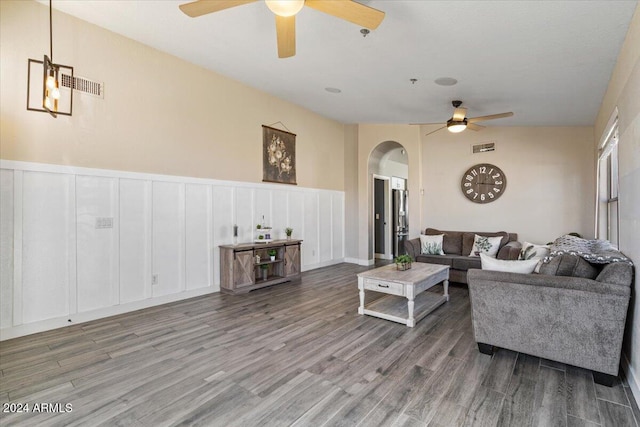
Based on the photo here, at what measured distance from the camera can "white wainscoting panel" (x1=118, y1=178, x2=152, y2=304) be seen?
3992 mm

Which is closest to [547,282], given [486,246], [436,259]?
[436,259]

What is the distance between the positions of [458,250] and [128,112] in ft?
19.3

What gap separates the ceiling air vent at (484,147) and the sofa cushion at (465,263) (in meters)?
2.32

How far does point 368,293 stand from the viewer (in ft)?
15.9

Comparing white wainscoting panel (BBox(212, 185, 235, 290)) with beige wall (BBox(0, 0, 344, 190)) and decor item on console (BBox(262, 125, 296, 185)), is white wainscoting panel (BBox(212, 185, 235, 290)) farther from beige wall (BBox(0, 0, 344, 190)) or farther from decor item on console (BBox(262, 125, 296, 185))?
decor item on console (BBox(262, 125, 296, 185))

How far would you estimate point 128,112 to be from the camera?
4.08 m

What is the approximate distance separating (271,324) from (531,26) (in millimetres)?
3862

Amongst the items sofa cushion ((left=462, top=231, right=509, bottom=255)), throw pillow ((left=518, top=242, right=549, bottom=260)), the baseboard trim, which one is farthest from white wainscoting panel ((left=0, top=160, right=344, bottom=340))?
the baseboard trim

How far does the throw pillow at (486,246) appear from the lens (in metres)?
5.51

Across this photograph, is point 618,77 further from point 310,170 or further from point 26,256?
point 26,256

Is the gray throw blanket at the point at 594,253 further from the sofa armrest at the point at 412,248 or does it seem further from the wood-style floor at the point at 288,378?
the sofa armrest at the point at 412,248

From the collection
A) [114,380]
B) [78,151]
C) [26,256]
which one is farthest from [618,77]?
[26,256]

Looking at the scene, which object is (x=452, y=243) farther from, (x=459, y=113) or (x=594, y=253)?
(x=594, y=253)

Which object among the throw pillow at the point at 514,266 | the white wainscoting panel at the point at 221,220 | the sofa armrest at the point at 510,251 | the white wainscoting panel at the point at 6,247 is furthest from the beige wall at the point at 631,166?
the white wainscoting panel at the point at 6,247
